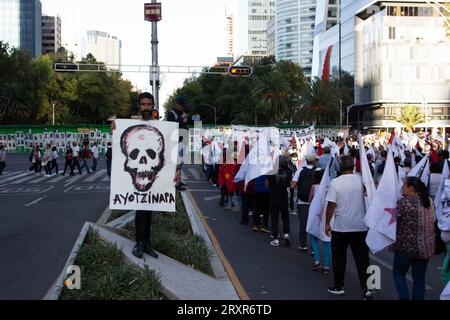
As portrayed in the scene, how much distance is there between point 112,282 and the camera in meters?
6.09

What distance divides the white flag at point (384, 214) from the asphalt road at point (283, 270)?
0.93m

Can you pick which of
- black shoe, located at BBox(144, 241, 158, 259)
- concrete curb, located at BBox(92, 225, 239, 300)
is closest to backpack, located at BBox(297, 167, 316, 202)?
concrete curb, located at BBox(92, 225, 239, 300)

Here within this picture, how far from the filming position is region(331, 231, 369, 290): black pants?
7.25 metres

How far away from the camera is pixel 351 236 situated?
7.24m

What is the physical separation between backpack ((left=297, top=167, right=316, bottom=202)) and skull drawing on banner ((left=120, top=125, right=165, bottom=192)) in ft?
11.7

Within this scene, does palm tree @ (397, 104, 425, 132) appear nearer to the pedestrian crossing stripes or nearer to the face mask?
the pedestrian crossing stripes

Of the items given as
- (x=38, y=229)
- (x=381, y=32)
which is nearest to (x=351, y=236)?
(x=38, y=229)

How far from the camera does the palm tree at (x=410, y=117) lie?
7866 cm

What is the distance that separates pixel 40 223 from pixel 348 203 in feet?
27.7

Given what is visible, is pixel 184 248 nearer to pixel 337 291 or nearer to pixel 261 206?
pixel 337 291

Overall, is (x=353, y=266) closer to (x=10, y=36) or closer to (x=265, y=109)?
(x=265, y=109)

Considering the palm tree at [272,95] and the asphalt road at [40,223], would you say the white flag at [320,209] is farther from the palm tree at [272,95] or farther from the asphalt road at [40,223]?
the palm tree at [272,95]

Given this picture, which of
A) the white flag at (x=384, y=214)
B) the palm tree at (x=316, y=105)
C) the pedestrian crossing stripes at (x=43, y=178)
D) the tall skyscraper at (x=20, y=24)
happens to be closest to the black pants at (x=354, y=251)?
the white flag at (x=384, y=214)

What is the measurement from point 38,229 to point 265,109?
56935 mm
